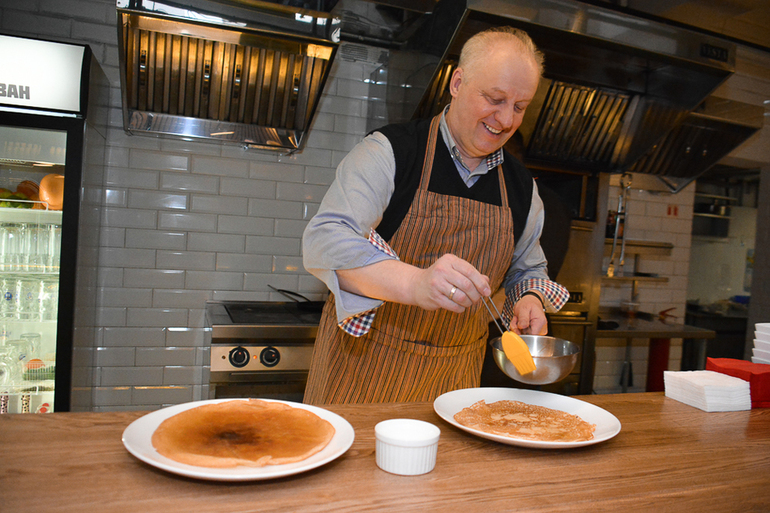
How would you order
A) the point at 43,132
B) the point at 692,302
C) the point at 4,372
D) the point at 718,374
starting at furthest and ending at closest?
the point at 692,302 < the point at 4,372 < the point at 43,132 < the point at 718,374

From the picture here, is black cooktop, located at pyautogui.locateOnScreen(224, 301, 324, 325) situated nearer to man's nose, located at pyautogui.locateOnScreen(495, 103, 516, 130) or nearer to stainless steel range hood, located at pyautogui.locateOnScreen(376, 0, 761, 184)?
stainless steel range hood, located at pyautogui.locateOnScreen(376, 0, 761, 184)

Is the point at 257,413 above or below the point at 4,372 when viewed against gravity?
above

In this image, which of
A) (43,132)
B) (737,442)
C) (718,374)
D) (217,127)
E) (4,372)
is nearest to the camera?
(737,442)

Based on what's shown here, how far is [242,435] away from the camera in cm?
98

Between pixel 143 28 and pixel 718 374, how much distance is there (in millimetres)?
2731

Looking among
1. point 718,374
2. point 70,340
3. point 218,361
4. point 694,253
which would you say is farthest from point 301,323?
point 694,253

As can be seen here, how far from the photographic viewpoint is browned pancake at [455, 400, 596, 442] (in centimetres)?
112

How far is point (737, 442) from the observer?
4.23 ft

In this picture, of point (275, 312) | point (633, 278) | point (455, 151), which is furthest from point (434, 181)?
→ point (633, 278)

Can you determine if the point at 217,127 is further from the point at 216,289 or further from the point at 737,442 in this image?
the point at 737,442

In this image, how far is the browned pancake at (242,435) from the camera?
88 cm

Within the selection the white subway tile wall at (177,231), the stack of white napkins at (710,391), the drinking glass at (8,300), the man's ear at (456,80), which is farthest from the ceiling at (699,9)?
the drinking glass at (8,300)

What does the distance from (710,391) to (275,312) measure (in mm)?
2112

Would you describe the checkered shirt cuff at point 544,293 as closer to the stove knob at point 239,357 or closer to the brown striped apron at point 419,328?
the brown striped apron at point 419,328
